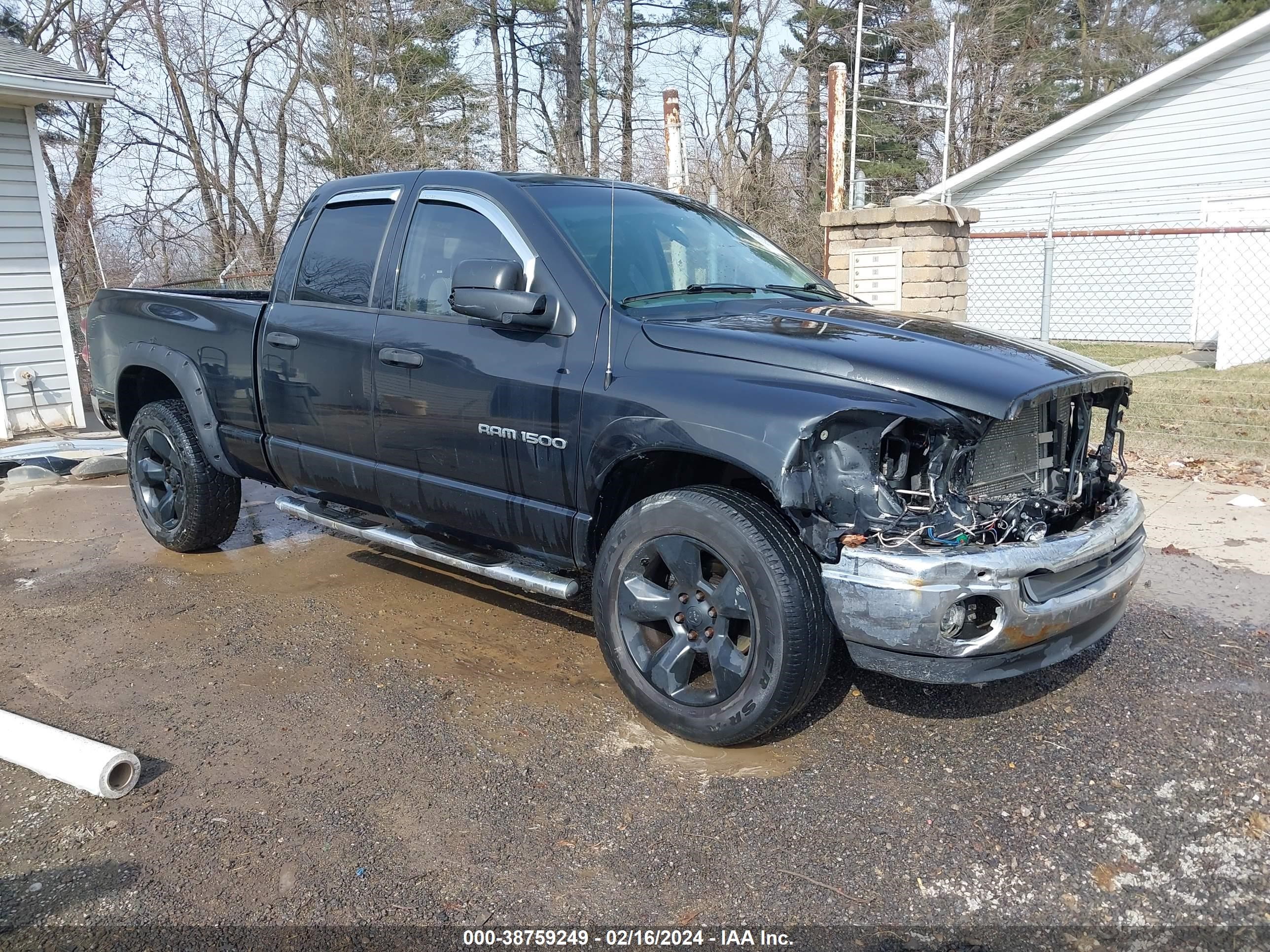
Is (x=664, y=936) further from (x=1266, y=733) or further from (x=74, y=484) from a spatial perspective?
(x=74, y=484)

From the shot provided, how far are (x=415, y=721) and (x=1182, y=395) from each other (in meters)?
8.79

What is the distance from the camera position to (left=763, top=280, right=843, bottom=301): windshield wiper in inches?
167

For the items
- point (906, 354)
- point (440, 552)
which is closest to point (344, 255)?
point (440, 552)

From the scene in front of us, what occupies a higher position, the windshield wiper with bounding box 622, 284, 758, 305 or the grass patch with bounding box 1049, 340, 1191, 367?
the windshield wiper with bounding box 622, 284, 758, 305

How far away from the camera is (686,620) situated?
10.8 feet

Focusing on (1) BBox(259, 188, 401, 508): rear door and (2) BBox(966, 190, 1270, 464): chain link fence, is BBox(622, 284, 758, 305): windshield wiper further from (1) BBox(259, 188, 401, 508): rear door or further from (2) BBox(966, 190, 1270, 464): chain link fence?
(2) BBox(966, 190, 1270, 464): chain link fence

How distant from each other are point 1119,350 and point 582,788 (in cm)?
1446

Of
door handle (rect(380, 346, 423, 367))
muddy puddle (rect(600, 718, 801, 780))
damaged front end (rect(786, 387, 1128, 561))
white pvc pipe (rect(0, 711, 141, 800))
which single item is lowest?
muddy puddle (rect(600, 718, 801, 780))

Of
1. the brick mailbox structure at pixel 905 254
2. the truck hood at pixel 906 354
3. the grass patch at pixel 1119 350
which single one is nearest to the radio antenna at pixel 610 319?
the truck hood at pixel 906 354

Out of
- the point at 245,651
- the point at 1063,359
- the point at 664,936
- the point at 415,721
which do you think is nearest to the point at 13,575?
the point at 245,651

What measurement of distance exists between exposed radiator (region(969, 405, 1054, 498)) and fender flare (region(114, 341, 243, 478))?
3.87m

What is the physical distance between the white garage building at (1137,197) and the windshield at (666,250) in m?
10.4

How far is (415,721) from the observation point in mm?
3586

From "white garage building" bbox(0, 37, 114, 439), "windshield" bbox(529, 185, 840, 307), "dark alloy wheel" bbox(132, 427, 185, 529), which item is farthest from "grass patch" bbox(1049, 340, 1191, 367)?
"white garage building" bbox(0, 37, 114, 439)
